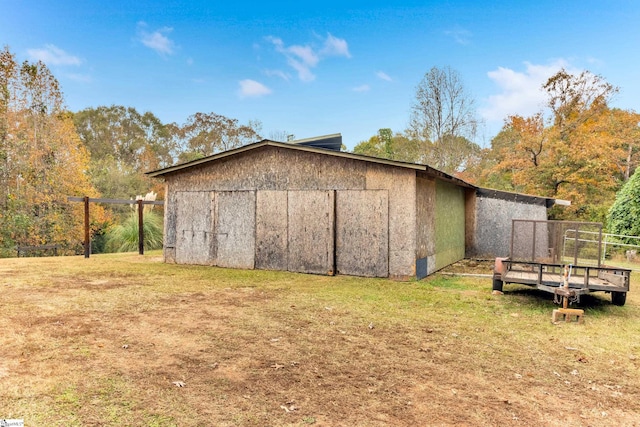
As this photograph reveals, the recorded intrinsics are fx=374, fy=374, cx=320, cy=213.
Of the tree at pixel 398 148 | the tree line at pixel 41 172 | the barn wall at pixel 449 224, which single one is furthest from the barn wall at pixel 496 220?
the tree line at pixel 41 172

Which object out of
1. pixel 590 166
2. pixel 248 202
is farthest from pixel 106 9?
pixel 590 166

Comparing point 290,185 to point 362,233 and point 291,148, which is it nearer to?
point 291,148

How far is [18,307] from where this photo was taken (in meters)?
5.91

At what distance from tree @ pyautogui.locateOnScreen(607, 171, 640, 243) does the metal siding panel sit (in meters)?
13.7

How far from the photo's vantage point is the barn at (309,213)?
29.4ft

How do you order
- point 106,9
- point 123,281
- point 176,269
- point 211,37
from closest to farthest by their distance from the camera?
point 123,281 < point 176,269 < point 106,9 < point 211,37

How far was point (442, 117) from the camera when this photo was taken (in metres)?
25.8

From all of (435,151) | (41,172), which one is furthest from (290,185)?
(435,151)

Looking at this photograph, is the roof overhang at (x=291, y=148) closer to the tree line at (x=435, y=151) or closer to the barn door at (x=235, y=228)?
the barn door at (x=235, y=228)

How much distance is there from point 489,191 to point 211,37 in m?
20.8

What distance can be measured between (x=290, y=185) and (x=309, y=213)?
951 mm

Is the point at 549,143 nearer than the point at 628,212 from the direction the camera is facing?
No

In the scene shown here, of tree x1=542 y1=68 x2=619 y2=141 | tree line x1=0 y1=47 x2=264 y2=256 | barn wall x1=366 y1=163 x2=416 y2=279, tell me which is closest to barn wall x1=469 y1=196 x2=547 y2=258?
barn wall x1=366 y1=163 x2=416 y2=279

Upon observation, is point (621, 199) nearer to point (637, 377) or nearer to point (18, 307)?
point (637, 377)
